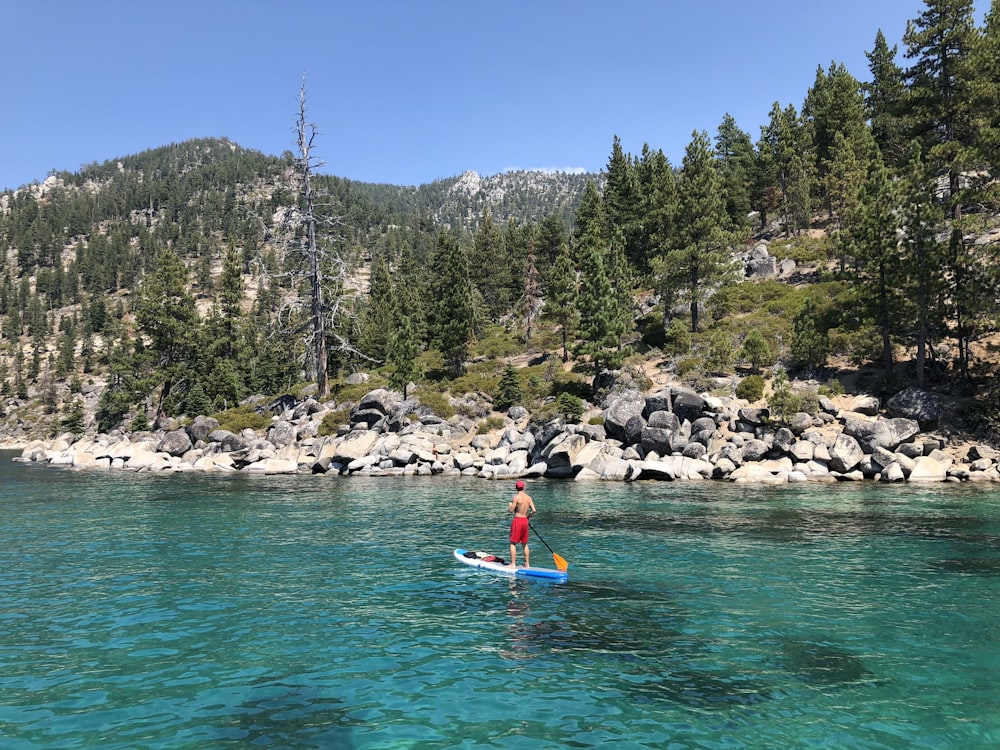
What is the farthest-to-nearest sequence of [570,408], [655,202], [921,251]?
[655,202] → [570,408] → [921,251]

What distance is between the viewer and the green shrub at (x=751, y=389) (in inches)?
1615

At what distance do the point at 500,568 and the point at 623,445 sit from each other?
80.9ft

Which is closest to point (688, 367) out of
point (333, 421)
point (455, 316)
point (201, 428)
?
Answer: point (455, 316)

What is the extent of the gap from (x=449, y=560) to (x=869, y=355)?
126ft

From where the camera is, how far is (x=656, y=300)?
6856 centimetres

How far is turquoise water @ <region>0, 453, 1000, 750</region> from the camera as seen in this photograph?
25.1 ft

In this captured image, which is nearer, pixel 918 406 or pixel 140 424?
pixel 918 406

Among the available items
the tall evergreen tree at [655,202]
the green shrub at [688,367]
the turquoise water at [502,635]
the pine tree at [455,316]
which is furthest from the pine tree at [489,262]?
the turquoise water at [502,635]

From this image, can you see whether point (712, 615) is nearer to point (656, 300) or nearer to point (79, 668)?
point (79, 668)

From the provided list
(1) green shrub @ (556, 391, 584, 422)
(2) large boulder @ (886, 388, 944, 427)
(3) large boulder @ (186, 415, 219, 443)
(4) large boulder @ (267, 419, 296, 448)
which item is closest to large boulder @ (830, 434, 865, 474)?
(2) large boulder @ (886, 388, 944, 427)

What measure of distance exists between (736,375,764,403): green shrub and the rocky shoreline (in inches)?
31.0

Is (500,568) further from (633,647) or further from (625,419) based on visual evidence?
(625,419)

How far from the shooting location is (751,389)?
1626 inches

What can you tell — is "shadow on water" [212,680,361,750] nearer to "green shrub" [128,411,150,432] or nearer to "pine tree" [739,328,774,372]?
"pine tree" [739,328,774,372]
